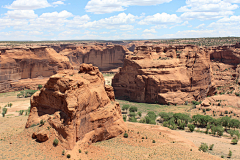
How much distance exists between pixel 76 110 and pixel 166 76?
36911mm

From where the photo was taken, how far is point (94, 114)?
24.7m

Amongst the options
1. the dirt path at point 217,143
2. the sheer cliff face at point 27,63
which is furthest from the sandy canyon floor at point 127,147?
the sheer cliff face at point 27,63

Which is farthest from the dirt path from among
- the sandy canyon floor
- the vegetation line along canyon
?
the vegetation line along canyon

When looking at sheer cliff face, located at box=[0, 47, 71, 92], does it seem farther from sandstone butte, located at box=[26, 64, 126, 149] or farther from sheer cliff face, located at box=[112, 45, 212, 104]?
sandstone butte, located at box=[26, 64, 126, 149]

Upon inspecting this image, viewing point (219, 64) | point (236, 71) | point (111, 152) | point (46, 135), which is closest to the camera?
point (46, 135)

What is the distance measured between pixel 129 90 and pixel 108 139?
3213cm

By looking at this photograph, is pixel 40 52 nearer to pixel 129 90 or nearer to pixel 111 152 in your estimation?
pixel 129 90

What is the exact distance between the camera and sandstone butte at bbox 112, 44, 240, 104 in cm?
5384

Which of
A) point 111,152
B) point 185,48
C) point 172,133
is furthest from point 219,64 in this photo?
point 111,152

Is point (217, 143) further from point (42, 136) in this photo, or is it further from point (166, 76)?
point (166, 76)

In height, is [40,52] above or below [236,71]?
above

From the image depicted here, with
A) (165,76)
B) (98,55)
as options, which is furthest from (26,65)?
(98,55)

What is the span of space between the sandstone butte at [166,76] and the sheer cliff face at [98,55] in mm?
42388

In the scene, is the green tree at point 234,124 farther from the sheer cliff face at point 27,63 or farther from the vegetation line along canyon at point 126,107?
the sheer cliff face at point 27,63
